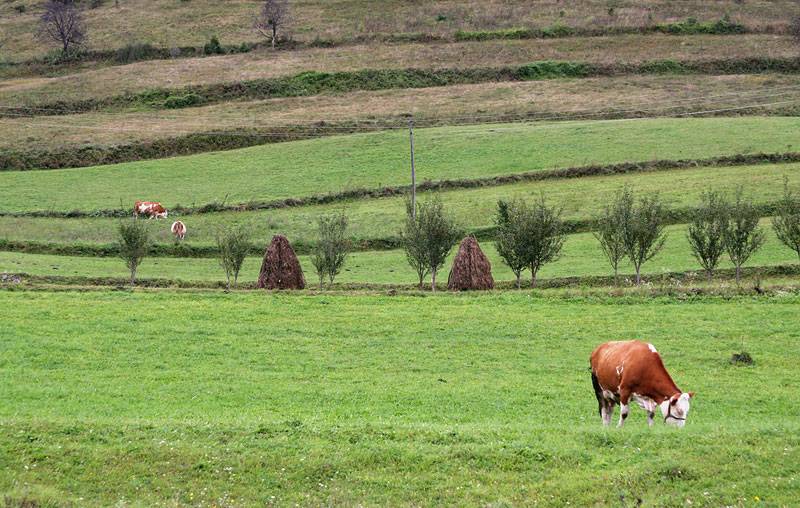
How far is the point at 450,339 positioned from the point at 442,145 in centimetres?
4996

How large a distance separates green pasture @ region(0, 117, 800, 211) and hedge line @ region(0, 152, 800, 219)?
4.20 feet

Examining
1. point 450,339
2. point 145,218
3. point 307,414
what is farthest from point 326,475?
point 145,218

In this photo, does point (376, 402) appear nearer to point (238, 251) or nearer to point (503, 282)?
point (503, 282)

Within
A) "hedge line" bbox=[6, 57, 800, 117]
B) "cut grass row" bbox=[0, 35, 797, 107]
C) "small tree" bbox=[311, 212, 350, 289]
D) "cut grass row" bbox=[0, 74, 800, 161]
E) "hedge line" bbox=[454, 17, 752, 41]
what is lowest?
"small tree" bbox=[311, 212, 350, 289]

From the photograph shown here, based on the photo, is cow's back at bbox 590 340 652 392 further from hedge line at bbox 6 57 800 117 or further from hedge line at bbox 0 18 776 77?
hedge line at bbox 0 18 776 77

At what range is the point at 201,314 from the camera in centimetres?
3819

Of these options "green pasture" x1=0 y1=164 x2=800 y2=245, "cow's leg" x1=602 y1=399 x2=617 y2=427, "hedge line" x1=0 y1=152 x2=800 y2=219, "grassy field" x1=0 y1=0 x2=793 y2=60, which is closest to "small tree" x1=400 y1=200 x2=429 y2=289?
"green pasture" x1=0 y1=164 x2=800 y2=245

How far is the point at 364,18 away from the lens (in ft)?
449

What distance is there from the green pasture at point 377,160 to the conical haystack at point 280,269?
22772 millimetres

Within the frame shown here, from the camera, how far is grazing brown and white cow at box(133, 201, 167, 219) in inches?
2653

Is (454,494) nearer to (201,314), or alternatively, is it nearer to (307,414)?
(307,414)

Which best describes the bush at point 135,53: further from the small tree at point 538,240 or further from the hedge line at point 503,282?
the small tree at point 538,240

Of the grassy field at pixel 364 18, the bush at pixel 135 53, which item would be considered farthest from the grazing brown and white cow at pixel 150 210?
the grassy field at pixel 364 18

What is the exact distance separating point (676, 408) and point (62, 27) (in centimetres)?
13064
